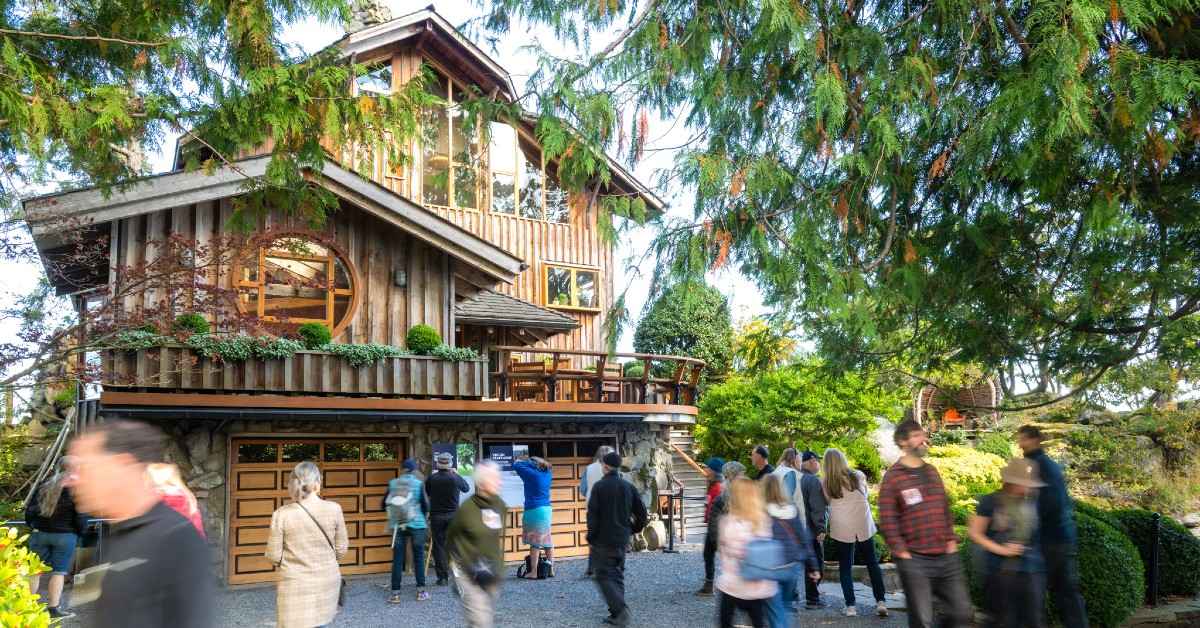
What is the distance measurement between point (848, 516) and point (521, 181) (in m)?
14.7

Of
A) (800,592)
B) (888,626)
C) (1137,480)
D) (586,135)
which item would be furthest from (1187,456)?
(586,135)

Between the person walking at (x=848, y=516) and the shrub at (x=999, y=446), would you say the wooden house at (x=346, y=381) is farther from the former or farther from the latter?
the shrub at (x=999, y=446)

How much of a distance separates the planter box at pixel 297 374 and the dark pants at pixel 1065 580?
367 inches

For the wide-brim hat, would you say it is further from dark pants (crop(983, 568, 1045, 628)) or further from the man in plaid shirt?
dark pants (crop(983, 568, 1045, 628))

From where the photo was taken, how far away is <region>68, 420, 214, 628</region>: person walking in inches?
116

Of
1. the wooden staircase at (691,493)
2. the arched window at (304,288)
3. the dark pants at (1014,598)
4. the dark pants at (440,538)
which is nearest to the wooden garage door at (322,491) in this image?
the arched window at (304,288)

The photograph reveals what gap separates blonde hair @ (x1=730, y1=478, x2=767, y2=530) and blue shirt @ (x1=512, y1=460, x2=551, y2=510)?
6296 millimetres

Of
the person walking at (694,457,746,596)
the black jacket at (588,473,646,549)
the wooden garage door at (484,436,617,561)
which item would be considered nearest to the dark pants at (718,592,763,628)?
the person walking at (694,457,746,596)

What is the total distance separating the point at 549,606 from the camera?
10.8m

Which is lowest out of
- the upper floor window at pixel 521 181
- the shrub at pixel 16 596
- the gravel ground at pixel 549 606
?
the gravel ground at pixel 549 606

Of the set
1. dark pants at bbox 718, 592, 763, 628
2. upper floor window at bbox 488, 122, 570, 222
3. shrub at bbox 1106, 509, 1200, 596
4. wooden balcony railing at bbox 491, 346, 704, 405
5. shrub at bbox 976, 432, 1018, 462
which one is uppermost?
upper floor window at bbox 488, 122, 570, 222

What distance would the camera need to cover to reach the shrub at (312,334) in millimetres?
13383

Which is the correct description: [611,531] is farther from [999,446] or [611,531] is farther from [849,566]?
[999,446]

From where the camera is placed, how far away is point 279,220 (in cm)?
1438
